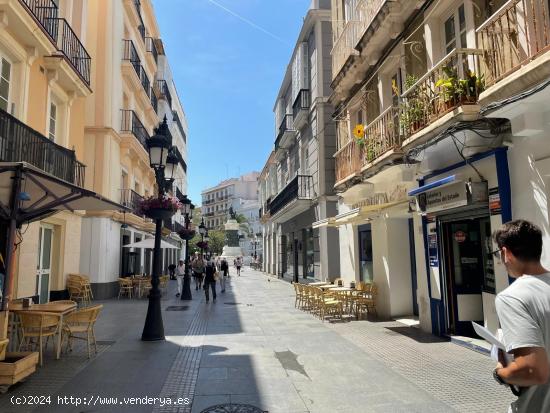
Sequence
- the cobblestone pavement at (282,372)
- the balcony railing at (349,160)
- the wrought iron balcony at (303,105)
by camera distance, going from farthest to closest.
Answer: the wrought iron balcony at (303,105) < the balcony railing at (349,160) < the cobblestone pavement at (282,372)

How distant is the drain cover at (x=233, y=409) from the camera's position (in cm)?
471

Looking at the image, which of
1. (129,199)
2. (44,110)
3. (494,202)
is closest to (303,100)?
(129,199)

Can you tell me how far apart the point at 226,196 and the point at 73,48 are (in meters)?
91.7

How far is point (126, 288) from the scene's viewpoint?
1869 cm

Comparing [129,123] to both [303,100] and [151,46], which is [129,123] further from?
[151,46]

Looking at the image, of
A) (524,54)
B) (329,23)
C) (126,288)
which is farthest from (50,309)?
(329,23)

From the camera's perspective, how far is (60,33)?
45.0ft

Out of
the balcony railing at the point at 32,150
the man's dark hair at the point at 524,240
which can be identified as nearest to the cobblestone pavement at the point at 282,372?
the man's dark hair at the point at 524,240

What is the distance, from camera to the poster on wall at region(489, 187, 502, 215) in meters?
6.81

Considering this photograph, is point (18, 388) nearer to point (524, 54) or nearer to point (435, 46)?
point (524, 54)

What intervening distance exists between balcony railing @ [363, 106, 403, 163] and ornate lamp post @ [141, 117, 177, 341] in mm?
5135

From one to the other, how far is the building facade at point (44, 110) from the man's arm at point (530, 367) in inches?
351

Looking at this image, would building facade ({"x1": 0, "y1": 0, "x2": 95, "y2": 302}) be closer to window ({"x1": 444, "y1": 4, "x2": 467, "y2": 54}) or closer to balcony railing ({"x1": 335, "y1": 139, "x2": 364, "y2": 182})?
balcony railing ({"x1": 335, "y1": 139, "x2": 364, "y2": 182})

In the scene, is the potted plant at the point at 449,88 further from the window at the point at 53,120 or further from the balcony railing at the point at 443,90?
the window at the point at 53,120
